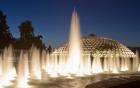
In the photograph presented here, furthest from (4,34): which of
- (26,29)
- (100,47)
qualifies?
(100,47)

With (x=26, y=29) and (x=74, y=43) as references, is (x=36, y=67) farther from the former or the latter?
(x=26, y=29)

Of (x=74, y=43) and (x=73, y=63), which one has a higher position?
(x=74, y=43)

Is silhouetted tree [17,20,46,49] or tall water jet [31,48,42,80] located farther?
silhouetted tree [17,20,46,49]

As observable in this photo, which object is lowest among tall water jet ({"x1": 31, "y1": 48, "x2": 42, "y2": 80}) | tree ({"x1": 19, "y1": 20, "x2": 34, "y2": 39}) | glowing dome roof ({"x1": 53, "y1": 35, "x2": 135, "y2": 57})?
tall water jet ({"x1": 31, "y1": 48, "x2": 42, "y2": 80})

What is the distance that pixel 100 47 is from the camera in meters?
43.8

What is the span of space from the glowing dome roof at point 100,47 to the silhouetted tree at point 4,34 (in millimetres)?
7224

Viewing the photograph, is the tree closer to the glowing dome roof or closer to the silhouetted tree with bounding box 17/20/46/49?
the silhouetted tree with bounding box 17/20/46/49

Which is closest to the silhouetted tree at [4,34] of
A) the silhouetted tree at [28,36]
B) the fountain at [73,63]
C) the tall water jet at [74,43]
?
the fountain at [73,63]

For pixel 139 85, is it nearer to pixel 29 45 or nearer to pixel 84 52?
pixel 84 52

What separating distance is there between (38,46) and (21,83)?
38.8 meters

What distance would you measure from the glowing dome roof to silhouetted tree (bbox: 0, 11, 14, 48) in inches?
284

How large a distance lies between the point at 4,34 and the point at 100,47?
13726 millimetres

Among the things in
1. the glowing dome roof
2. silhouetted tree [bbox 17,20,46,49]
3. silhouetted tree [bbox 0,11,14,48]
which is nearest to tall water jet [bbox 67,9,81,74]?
the glowing dome roof

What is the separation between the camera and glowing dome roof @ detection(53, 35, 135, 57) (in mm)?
43463
